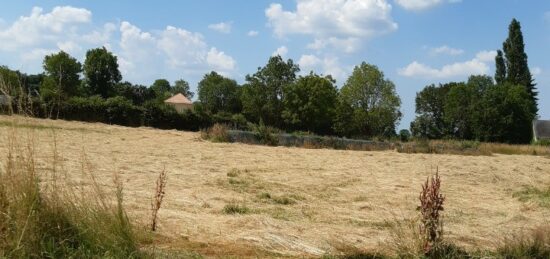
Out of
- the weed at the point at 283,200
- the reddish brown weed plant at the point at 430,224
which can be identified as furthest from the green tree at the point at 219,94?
the reddish brown weed plant at the point at 430,224

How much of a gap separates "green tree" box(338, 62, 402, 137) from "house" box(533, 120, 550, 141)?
15265 millimetres

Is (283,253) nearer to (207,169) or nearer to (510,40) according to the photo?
(207,169)

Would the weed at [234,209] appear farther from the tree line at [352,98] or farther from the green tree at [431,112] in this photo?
the green tree at [431,112]

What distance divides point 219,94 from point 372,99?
81.1 feet

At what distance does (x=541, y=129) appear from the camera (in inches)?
2527

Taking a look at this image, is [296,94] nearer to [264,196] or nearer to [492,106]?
[492,106]

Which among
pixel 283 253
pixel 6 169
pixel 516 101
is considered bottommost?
pixel 283 253

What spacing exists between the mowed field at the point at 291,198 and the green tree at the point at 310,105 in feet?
142

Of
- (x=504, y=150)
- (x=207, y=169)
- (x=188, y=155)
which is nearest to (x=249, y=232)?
(x=207, y=169)

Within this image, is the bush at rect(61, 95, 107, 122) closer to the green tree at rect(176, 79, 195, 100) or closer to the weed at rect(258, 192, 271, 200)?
the weed at rect(258, 192, 271, 200)

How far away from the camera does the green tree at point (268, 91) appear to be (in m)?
63.1

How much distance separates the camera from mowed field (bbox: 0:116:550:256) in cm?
518

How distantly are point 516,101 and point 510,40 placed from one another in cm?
934

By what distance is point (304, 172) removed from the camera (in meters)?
12.7
